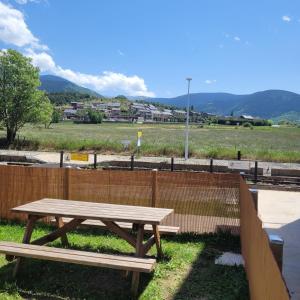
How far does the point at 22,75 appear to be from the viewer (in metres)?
35.1

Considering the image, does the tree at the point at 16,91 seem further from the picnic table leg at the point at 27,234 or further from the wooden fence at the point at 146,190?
the picnic table leg at the point at 27,234

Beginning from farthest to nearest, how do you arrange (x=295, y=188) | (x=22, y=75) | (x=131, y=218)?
(x=22, y=75)
(x=295, y=188)
(x=131, y=218)

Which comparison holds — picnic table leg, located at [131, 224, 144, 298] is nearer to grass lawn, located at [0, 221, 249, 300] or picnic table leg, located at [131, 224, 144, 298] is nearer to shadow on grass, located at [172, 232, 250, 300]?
grass lawn, located at [0, 221, 249, 300]

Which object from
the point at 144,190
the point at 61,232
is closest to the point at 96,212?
the point at 61,232

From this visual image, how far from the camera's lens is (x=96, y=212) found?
21.3ft

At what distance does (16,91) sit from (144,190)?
93.2 ft

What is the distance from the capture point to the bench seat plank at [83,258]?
5324 millimetres

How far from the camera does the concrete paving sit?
6.42 m

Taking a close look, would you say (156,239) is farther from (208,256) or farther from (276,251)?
(276,251)

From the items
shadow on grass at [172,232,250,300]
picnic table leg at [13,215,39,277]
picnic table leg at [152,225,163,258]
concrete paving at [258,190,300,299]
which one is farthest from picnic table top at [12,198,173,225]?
concrete paving at [258,190,300,299]

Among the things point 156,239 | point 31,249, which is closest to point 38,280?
point 31,249

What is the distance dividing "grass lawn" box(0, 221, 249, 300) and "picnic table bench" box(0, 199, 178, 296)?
0.31 meters

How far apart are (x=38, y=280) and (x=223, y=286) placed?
2.57 metres

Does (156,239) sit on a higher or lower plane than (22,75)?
lower
